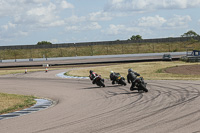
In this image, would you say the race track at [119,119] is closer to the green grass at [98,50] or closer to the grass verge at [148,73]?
the grass verge at [148,73]

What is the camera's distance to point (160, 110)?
11945 mm

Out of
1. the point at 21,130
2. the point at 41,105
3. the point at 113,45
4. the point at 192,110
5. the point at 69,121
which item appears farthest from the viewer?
the point at 113,45

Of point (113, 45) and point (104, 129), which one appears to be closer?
point (104, 129)

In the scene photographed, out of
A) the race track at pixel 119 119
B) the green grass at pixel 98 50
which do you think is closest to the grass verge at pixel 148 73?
the race track at pixel 119 119

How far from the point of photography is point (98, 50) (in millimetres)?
95125

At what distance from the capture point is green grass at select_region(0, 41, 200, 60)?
Answer: 304 feet

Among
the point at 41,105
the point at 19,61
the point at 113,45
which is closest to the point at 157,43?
the point at 113,45

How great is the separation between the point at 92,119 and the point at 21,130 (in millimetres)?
2329

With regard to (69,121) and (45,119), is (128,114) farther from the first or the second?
(45,119)

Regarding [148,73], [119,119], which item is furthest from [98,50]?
[119,119]

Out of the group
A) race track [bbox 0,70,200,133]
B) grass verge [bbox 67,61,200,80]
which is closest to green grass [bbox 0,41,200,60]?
grass verge [bbox 67,61,200,80]

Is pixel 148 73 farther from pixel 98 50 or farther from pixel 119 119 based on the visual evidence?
pixel 98 50

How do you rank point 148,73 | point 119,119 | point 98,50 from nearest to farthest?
point 119,119, point 148,73, point 98,50

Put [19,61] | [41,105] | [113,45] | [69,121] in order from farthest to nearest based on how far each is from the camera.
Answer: [113,45] < [19,61] < [41,105] < [69,121]
